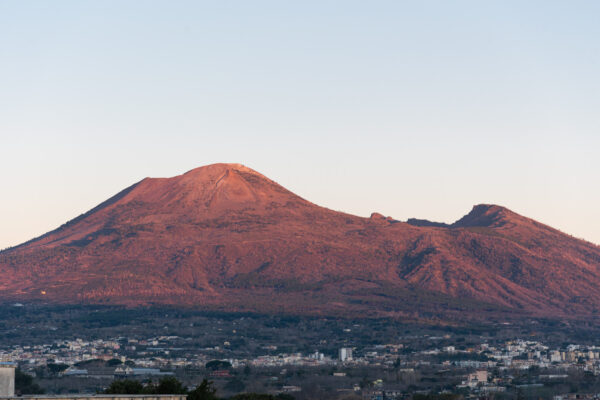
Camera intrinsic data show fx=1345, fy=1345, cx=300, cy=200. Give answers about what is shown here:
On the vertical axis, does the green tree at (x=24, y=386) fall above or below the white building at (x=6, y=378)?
above

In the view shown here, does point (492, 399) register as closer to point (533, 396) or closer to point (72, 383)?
point (533, 396)

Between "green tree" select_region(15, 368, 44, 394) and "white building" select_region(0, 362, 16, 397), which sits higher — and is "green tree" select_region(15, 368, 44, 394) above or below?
above

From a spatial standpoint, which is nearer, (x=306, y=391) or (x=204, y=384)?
(x=204, y=384)

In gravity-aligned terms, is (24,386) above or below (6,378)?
above

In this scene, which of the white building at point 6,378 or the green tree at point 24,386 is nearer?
the white building at point 6,378

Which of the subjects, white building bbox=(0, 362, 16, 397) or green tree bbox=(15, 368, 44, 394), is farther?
green tree bbox=(15, 368, 44, 394)

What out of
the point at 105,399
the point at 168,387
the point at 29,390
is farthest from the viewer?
the point at 29,390

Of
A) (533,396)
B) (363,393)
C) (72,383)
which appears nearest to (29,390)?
(72,383)

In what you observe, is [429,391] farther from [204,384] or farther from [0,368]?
[0,368]

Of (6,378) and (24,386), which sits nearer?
(6,378)

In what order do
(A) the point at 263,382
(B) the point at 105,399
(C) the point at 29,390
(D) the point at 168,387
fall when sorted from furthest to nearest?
(A) the point at 263,382, (C) the point at 29,390, (D) the point at 168,387, (B) the point at 105,399
